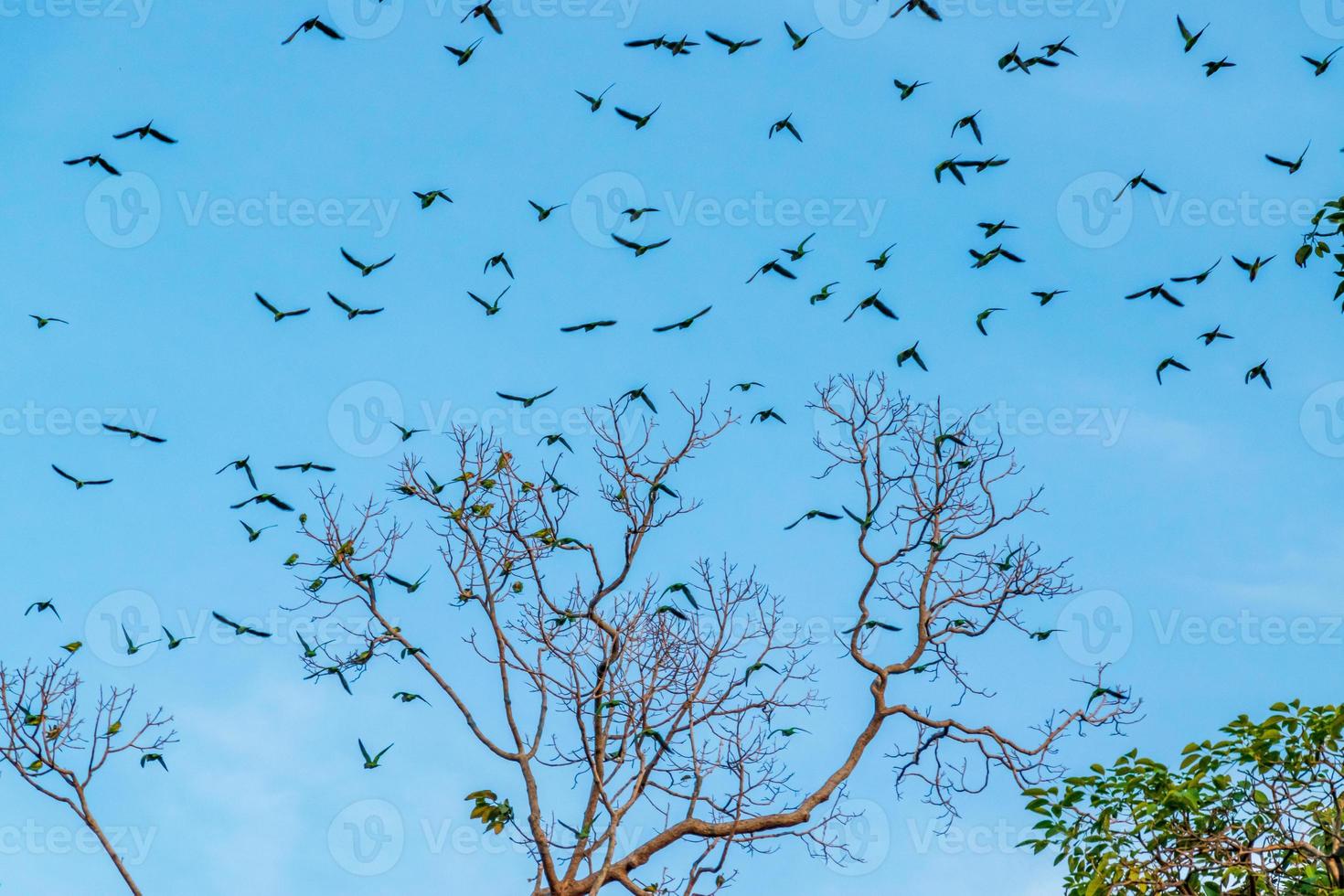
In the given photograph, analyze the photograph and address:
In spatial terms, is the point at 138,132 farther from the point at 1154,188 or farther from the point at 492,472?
the point at 1154,188

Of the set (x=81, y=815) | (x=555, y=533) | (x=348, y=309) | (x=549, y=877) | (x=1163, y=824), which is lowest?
(x=1163, y=824)

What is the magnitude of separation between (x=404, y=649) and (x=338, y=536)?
3.58 ft

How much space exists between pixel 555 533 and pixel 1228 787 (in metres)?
5.77

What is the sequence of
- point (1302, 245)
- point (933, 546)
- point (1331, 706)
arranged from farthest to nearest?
1. point (933, 546)
2. point (1302, 245)
3. point (1331, 706)

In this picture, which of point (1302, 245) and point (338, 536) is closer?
point (1302, 245)

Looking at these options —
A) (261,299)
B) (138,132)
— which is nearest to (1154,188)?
(261,299)

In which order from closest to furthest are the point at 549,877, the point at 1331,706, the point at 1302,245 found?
the point at 1331,706
the point at 1302,245
the point at 549,877

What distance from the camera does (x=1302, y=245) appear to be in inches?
284

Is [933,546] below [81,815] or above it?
above

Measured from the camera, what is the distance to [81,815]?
11.1m

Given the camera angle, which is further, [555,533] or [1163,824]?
[555,533]

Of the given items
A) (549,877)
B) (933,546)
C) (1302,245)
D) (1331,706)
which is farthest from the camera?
(933,546)

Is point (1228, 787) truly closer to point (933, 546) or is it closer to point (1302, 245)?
point (1302, 245)

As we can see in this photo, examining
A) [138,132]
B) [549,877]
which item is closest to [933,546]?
[549,877]
